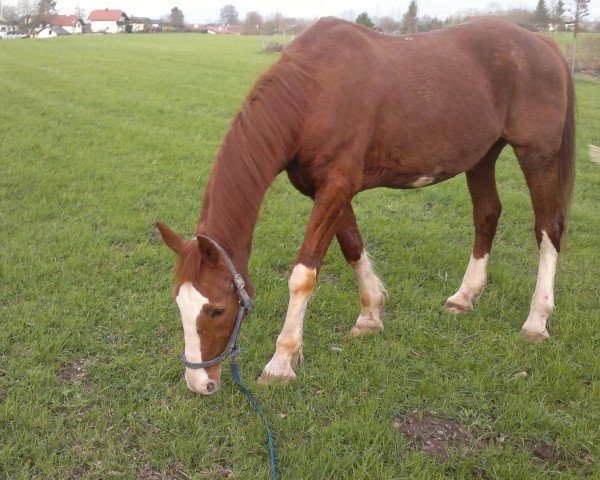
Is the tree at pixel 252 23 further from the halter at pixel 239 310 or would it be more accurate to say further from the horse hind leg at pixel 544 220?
the halter at pixel 239 310

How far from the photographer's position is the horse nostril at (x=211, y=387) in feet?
8.92

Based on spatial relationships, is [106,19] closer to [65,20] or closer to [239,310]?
[65,20]

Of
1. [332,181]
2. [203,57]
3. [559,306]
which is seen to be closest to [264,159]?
[332,181]

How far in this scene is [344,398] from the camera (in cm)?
305

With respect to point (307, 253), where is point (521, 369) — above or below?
below

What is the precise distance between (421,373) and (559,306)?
1541 mm

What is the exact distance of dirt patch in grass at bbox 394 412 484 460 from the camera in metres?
2.69

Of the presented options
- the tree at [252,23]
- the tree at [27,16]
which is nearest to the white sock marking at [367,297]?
the tree at [252,23]

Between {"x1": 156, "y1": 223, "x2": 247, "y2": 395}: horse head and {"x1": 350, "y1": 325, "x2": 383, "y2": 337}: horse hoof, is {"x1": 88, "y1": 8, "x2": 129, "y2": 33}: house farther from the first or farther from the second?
{"x1": 156, "y1": 223, "x2": 247, "y2": 395}: horse head

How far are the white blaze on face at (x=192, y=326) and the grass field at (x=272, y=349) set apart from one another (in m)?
0.28

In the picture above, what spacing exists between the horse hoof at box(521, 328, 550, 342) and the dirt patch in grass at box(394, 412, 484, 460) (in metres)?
1.15

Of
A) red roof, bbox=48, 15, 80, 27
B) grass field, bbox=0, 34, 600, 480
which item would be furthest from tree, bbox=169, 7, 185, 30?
grass field, bbox=0, 34, 600, 480

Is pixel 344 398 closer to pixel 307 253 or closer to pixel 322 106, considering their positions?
pixel 307 253

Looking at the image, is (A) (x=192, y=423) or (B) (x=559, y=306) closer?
(A) (x=192, y=423)
